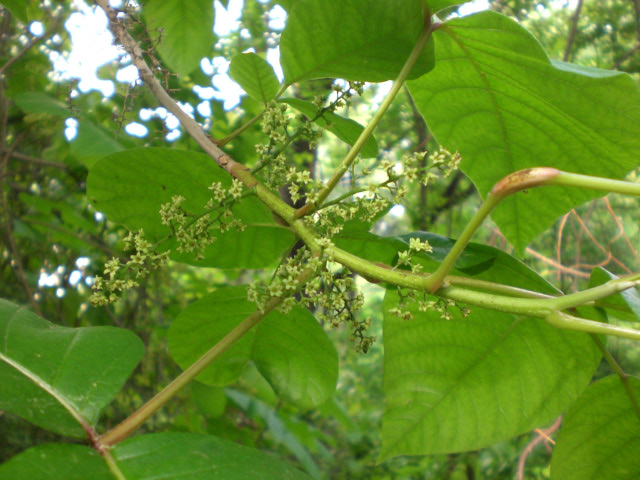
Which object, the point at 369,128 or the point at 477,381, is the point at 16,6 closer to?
the point at 369,128

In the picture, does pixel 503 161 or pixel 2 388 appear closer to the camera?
pixel 2 388

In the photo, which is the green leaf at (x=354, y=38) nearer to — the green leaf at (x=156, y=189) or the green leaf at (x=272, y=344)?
the green leaf at (x=156, y=189)

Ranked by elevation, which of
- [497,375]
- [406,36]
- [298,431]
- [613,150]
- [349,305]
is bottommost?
[298,431]

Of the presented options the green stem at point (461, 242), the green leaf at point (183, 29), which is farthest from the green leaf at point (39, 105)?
the green stem at point (461, 242)

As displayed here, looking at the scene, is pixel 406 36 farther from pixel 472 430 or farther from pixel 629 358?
pixel 629 358

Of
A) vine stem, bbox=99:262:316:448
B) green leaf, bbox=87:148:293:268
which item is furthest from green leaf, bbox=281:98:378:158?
vine stem, bbox=99:262:316:448

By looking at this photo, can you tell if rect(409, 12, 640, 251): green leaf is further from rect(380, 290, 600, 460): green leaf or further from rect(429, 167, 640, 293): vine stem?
rect(429, 167, 640, 293): vine stem

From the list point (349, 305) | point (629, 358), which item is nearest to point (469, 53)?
point (349, 305)
